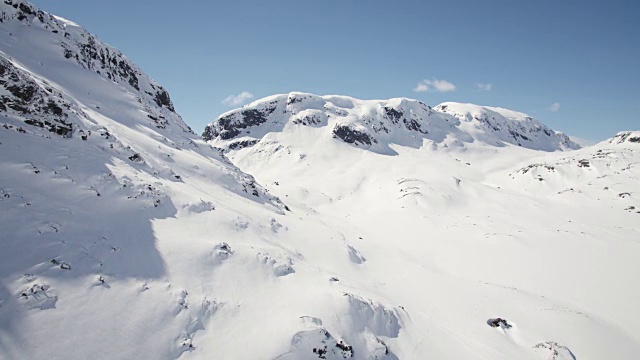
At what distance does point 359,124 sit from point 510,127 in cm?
10902

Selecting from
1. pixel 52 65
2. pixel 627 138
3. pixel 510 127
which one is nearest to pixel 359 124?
pixel 627 138

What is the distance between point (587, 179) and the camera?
224ft

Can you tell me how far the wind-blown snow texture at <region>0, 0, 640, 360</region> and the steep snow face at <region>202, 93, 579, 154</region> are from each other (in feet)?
233

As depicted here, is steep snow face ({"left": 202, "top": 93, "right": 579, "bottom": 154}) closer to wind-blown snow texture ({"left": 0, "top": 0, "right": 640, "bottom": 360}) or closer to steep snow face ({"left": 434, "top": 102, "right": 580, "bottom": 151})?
steep snow face ({"left": 434, "top": 102, "right": 580, "bottom": 151})

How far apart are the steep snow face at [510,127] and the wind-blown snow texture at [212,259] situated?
122285mm

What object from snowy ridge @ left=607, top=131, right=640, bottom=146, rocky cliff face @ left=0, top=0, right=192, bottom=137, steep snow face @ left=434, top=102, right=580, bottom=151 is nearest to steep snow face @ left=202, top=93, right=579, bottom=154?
steep snow face @ left=434, top=102, right=580, bottom=151

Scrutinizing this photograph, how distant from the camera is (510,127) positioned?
172 m

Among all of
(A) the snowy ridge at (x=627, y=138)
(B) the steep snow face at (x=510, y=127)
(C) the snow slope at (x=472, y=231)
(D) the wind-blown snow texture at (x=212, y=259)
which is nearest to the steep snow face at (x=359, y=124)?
(B) the steep snow face at (x=510, y=127)

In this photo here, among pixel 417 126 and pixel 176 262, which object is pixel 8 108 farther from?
pixel 417 126

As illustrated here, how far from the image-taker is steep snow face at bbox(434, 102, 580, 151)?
16162cm

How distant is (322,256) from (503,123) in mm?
190218

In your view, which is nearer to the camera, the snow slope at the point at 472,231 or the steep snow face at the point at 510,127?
the snow slope at the point at 472,231

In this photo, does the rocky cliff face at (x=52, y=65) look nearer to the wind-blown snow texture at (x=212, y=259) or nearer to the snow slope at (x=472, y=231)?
the wind-blown snow texture at (x=212, y=259)

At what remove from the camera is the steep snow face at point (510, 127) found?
16162 centimetres
